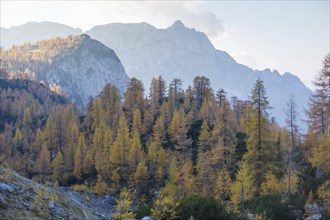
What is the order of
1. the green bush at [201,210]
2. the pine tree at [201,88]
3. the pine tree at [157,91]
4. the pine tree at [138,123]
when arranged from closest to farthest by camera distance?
the green bush at [201,210], the pine tree at [138,123], the pine tree at [201,88], the pine tree at [157,91]

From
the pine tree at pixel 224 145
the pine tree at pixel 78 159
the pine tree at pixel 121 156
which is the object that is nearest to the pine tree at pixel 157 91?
the pine tree at pixel 78 159

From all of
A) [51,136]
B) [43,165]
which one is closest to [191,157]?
[43,165]

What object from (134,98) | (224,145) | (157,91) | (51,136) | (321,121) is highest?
(157,91)

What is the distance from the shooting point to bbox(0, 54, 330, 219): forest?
82.8ft

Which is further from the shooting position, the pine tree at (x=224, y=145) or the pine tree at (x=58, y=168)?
the pine tree at (x=58, y=168)

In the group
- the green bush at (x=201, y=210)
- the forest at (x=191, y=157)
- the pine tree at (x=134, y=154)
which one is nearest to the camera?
the green bush at (x=201, y=210)

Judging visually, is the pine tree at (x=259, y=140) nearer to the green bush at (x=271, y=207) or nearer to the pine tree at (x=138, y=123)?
the green bush at (x=271, y=207)

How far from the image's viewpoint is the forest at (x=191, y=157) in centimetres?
2523

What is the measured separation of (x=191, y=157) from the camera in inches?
2137

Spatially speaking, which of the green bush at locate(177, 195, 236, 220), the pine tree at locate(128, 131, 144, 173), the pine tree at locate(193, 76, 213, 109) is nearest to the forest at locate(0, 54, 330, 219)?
the green bush at locate(177, 195, 236, 220)

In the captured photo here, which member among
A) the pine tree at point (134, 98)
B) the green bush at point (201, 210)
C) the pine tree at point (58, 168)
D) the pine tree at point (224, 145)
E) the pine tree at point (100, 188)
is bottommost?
the pine tree at point (100, 188)

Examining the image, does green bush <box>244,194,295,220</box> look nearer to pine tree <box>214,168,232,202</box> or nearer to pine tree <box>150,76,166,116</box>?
pine tree <box>214,168,232,202</box>

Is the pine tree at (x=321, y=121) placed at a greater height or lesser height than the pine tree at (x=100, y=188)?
greater

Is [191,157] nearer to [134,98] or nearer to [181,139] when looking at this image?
[181,139]
